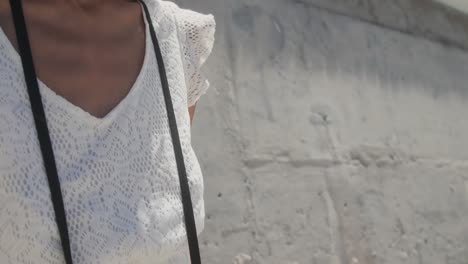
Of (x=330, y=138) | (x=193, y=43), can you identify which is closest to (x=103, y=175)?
(x=193, y=43)

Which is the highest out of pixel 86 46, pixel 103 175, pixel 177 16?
pixel 177 16

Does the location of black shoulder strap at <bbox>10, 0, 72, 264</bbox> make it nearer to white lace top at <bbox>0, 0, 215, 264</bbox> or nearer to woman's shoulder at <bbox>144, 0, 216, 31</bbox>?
white lace top at <bbox>0, 0, 215, 264</bbox>

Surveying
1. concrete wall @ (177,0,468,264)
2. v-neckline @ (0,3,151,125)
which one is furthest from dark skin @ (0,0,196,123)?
concrete wall @ (177,0,468,264)

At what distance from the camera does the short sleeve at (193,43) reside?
784mm

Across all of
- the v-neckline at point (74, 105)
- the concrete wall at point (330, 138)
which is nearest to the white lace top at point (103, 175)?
the v-neckline at point (74, 105)

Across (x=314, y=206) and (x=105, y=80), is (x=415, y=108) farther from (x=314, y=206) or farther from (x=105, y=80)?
(x=105, y=80)

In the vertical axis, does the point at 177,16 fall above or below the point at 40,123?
above

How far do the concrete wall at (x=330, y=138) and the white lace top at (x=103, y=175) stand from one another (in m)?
0.48

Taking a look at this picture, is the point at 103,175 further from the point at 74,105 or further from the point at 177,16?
the point at 177,16

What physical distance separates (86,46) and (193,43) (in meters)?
0.20

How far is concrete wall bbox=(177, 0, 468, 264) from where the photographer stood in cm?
124

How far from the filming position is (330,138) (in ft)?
5.01

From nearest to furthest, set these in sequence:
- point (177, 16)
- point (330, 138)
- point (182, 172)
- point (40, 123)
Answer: point (40, 123) < point (182, 172) < point (177, 16) < point (330, 138)

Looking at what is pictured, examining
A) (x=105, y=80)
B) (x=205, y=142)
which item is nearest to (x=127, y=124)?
(x=105, y=80)
